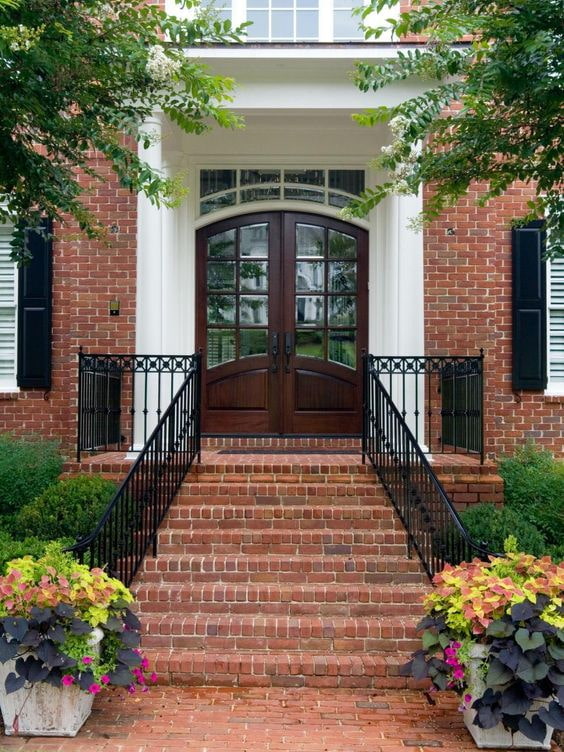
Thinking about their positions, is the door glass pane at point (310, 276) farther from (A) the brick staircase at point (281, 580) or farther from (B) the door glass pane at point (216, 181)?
(A) the brick staircase at point (281, 580)

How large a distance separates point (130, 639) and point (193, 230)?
542 centimetres

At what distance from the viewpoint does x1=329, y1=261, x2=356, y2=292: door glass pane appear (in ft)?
28.6

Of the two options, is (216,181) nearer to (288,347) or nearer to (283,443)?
(288,347)

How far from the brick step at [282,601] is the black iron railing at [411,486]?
377mm

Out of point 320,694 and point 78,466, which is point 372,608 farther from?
point 78,466

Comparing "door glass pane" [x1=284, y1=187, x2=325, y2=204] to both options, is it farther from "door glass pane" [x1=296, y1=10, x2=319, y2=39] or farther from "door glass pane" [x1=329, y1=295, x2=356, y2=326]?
"door glass pane" [x1=296, y1=10, x2=319, y2=39]

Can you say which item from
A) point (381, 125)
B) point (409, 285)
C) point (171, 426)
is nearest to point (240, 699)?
point (171, 426)

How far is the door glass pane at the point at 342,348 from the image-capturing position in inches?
341

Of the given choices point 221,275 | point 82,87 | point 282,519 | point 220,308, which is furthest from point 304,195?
point 282,519

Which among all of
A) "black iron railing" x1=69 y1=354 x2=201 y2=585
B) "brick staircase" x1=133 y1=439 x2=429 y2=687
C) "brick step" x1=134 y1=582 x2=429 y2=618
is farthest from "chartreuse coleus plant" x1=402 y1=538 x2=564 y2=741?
"black iron railing" x1=69 y1=354 x2=201 y2=585

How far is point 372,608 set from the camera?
5.29m

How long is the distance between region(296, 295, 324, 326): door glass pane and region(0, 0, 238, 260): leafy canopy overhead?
9.93 ft

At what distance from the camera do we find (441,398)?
783cm

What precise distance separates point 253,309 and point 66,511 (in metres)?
3.52
